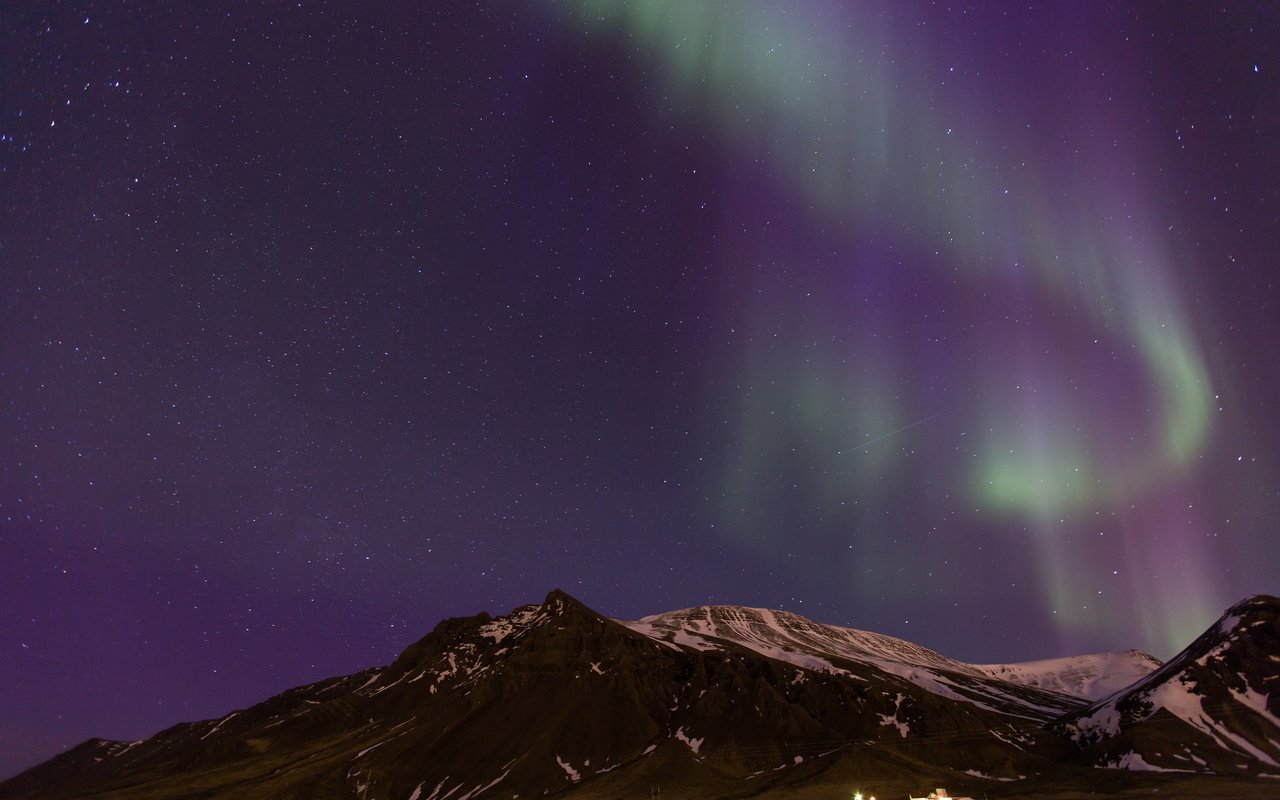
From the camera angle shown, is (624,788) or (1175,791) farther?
(624,788)

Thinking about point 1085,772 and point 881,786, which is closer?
point 881,786

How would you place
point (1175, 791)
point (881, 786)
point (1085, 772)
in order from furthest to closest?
point (1085, 772), point (881, 786), point (1175, 791)

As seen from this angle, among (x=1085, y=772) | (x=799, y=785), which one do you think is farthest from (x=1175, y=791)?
(x=799, y=785)

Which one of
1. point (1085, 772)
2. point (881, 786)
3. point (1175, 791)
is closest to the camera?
point (1175, 791)

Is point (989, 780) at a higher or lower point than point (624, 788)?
lower

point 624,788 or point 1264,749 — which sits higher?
point 624,788

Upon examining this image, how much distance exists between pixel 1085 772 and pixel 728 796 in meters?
87.2

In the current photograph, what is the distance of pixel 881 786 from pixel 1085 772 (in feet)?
178

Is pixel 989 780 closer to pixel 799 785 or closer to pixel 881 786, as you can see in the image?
pixel 881 786

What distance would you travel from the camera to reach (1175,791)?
536 feet

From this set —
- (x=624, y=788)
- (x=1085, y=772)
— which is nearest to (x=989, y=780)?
(x=1085, y=772)

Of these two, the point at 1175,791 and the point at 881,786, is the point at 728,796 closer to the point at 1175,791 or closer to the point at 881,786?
the point at 881,786

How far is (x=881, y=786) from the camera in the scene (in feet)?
606

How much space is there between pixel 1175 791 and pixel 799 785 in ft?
251
